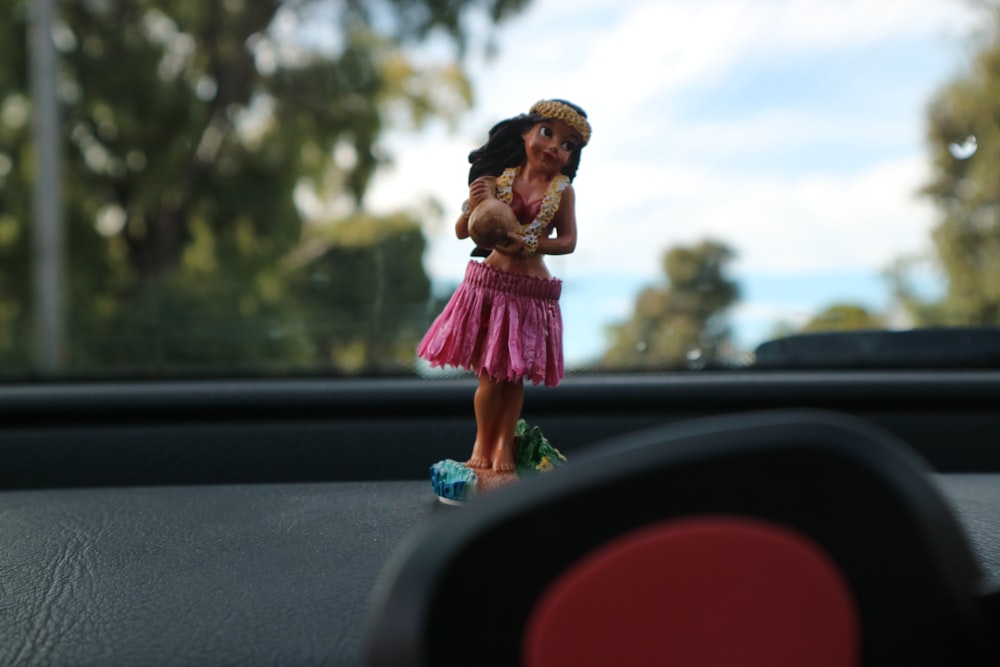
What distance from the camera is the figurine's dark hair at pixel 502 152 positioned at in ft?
5.11

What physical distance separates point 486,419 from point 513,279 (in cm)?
24

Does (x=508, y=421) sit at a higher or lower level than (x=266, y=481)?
higher

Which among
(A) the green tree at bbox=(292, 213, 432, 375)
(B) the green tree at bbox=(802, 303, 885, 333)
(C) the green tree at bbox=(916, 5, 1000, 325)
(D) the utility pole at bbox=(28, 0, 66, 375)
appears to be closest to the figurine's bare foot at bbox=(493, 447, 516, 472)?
(A) the green tree at bbox=(292, 213, 432, 375)

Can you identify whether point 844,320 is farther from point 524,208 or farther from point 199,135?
point 199,135

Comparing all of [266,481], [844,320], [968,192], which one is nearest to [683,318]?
[844,320]

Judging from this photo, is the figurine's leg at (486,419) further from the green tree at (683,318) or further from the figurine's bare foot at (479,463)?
the green tree at (683,318)

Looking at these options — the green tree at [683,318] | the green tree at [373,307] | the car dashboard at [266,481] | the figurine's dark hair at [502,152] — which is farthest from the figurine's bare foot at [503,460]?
the green tree at [683,318]

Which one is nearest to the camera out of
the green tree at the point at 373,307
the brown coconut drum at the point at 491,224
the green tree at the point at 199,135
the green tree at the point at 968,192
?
the brown coconut drum at the point at 491,224

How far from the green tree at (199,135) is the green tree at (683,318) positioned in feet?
17.3

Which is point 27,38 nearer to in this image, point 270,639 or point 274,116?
point 274,116

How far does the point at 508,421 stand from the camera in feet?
5.00

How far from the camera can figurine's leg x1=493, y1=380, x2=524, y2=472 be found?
1.52m

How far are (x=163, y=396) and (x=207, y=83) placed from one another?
10.3m

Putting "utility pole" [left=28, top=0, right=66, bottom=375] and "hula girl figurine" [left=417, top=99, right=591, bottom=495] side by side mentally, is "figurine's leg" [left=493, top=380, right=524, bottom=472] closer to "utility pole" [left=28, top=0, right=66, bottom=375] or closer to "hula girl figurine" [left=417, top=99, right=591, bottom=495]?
"hula girl figurine" [left=417, top=99, right=591, bottom=495]
